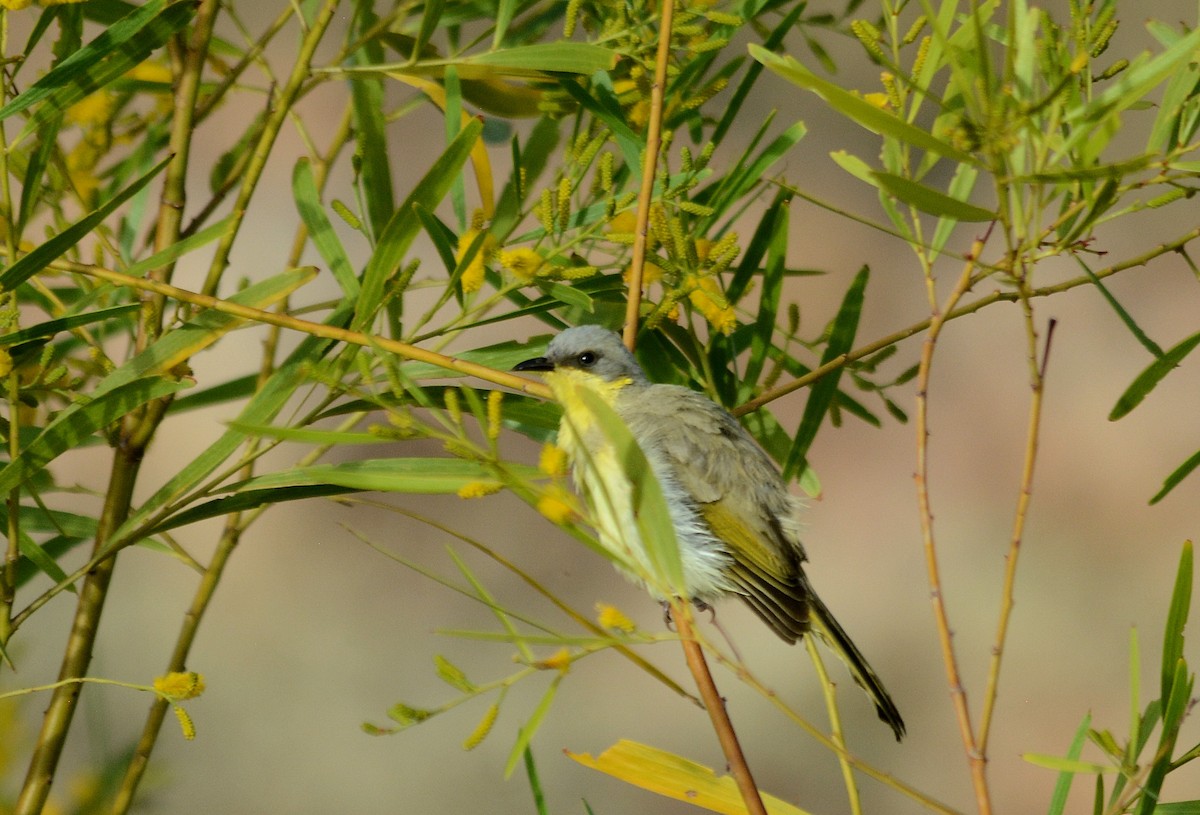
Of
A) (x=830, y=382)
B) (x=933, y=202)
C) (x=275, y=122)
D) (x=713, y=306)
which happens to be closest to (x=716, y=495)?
(x=830, y=382)

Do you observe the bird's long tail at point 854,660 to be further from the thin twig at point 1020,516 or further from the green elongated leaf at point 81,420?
the green elongated leaf at point 81,420

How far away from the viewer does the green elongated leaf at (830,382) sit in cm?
77

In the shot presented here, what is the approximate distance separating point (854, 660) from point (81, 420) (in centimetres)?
60

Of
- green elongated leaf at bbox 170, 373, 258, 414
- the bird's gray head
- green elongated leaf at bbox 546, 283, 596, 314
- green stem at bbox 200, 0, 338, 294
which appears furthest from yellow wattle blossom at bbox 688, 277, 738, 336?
green elongated leaf at bbox 170, 373, 258, 414

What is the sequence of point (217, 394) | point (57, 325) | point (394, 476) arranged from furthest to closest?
1. point (217, 394)
2. point (57, 325)
3. point (394, 476)

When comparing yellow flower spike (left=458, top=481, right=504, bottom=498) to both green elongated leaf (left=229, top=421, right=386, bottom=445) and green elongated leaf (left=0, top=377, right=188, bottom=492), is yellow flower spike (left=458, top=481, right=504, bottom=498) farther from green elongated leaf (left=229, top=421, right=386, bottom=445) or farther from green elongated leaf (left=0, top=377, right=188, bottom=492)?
green elongated leaf (left=0, top=377, right=188, bottom=492)

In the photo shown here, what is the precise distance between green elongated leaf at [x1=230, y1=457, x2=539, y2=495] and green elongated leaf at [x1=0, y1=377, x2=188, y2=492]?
7 centimetres

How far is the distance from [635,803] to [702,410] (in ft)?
3.20

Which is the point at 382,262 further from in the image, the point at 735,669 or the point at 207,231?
the point at 735,669

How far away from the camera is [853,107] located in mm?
425

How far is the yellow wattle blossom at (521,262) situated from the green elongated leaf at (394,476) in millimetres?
110

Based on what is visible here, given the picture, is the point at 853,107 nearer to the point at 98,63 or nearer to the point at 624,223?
the point at 624,223

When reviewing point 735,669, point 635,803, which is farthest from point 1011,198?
point 635,803

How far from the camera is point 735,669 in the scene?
0.43 meters
